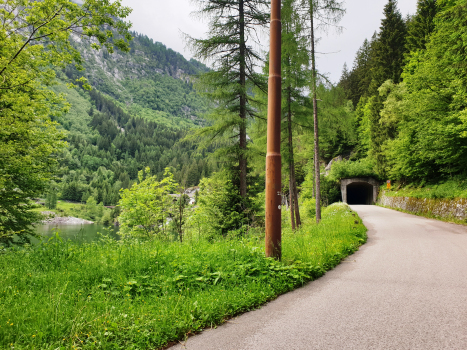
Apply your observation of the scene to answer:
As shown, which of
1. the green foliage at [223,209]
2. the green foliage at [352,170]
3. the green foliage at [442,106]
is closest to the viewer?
the green foliage at [223,209]

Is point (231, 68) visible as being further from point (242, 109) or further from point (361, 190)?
point (361, 190)

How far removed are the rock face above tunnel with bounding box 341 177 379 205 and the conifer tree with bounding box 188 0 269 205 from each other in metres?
26.1

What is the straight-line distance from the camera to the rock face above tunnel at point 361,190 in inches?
1299

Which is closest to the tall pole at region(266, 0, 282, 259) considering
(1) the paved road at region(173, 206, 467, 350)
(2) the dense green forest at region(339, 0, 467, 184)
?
(1) the paved road at region(173, 206, 467, 350)

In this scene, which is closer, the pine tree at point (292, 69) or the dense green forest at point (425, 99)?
the pine tree at point (292, 69)

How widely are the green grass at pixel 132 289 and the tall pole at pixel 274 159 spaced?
1.35 ft

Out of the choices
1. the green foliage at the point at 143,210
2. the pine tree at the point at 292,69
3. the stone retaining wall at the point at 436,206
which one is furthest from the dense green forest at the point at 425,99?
the green foliage at the point at 143,210

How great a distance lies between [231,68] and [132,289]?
11115mm

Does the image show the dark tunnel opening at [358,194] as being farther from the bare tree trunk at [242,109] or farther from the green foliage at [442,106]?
the bare tree trunk at [242,109]

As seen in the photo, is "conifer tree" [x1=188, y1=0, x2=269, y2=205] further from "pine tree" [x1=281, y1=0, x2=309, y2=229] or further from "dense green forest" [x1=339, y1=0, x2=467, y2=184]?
"dense green forest" [x1=339, y1=0, x2=467, y2=184]

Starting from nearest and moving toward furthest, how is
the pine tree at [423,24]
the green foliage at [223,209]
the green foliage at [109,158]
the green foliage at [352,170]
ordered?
the green foliage at [223,209]
the pine tree at [423,24]
the green foliage at [352,170]
the green foliage at [109,158]

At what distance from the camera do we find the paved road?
109 inches

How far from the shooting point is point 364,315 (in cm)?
339

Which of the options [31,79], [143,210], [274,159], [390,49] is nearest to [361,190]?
[390,49]
